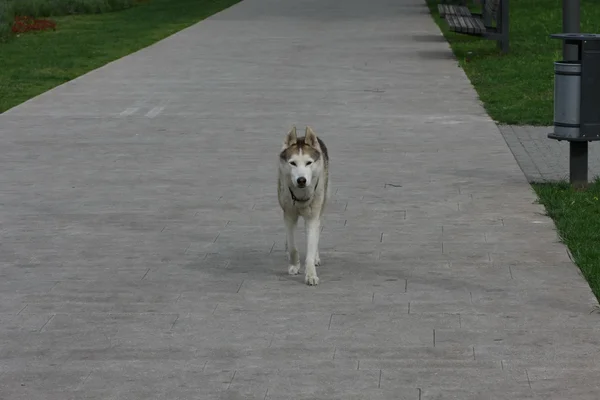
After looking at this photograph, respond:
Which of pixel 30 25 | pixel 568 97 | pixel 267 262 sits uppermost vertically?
pixel 568 97

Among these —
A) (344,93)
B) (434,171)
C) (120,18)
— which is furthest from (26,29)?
(434,171)

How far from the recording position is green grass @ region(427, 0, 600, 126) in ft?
58.2

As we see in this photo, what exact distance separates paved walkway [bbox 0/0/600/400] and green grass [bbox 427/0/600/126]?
557mm

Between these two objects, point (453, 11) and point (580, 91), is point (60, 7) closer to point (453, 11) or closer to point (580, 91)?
point (453, 11)

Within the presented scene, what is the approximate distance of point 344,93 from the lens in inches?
785

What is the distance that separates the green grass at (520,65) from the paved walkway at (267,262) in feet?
1.83

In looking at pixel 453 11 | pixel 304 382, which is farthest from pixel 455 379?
pixel 453 11

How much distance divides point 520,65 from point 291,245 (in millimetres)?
14199

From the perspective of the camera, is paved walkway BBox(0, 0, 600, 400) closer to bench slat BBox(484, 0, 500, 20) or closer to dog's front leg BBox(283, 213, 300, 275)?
dog's front leg BBox(283, 213, 300, 275)

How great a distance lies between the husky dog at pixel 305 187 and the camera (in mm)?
8656

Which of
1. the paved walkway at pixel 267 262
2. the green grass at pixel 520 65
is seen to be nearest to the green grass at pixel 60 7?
the green grass at pixel 520 65

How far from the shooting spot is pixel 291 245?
9312 millimetres

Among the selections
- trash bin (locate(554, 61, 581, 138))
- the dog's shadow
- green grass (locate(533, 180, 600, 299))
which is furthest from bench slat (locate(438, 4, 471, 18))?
the dog's shadow

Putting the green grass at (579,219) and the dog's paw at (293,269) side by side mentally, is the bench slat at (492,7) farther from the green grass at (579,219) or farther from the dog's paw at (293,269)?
the dog's paw at (293,269)
